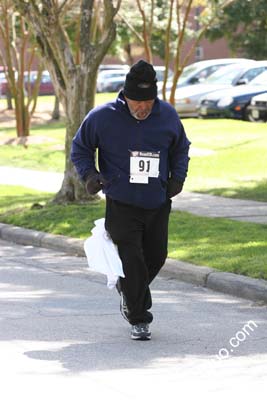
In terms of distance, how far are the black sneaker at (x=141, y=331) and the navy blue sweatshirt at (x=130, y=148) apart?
0.82 m

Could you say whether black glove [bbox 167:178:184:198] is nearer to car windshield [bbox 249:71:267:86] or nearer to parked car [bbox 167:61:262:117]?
car windshield [bbox 249:71:267:86]

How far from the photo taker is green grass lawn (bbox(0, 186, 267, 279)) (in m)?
10.2

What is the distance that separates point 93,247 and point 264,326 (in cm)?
147

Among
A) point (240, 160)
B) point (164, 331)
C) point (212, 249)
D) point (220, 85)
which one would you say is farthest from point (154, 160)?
point (220, 85)

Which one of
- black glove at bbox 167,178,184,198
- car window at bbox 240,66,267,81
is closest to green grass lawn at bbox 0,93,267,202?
car window at bbox 240,66,267,81

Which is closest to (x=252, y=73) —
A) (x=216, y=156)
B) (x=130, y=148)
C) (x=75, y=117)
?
(x=216, y=156)

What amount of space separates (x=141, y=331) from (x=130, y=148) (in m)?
1.26

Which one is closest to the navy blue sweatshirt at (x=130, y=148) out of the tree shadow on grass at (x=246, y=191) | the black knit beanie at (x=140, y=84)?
the black knit beanie at (x=140, y=84)

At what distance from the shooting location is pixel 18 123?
27156 mm

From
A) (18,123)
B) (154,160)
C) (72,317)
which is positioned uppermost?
(154,160)

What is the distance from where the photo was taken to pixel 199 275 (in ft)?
32.5

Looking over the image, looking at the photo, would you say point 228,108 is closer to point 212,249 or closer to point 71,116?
point 71,116

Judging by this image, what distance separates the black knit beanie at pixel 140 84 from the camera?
7262 millimetres

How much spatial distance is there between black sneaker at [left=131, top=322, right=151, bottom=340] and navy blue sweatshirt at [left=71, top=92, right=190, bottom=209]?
822mm
